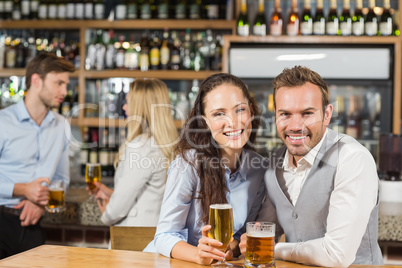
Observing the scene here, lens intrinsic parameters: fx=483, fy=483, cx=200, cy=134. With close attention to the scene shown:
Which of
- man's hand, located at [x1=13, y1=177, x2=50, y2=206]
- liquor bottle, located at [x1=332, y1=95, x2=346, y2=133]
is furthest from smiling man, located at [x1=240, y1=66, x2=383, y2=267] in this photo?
liquor bottle, located at [x1=332, y1=95, x2=346, y2=133]

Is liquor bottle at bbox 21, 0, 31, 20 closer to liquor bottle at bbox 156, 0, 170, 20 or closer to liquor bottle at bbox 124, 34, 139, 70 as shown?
liquor bottle at bbox 124, 34, 139, 70

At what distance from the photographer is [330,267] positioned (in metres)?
1.37

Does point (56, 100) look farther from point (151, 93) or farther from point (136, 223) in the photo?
point (136, 223)

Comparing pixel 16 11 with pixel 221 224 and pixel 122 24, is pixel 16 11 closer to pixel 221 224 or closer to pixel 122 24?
pixel 122 24

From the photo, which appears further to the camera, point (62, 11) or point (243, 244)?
point (62, 11)

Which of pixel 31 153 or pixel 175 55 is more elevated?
pixel 175 55

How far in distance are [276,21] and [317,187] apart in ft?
8.67

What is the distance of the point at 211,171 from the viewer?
1.57 metres

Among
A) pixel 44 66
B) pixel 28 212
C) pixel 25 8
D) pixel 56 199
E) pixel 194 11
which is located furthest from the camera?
pixel 25 8

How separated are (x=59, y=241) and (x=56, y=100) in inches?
31.0

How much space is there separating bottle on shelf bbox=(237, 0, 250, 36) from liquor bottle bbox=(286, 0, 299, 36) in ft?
1.06

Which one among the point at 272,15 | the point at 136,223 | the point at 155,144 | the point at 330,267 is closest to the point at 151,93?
the point at 155,144

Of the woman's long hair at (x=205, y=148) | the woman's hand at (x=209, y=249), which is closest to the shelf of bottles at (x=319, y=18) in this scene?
the woman's long hair at (x=205, y=148)

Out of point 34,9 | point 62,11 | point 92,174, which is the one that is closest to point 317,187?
point 92,174
